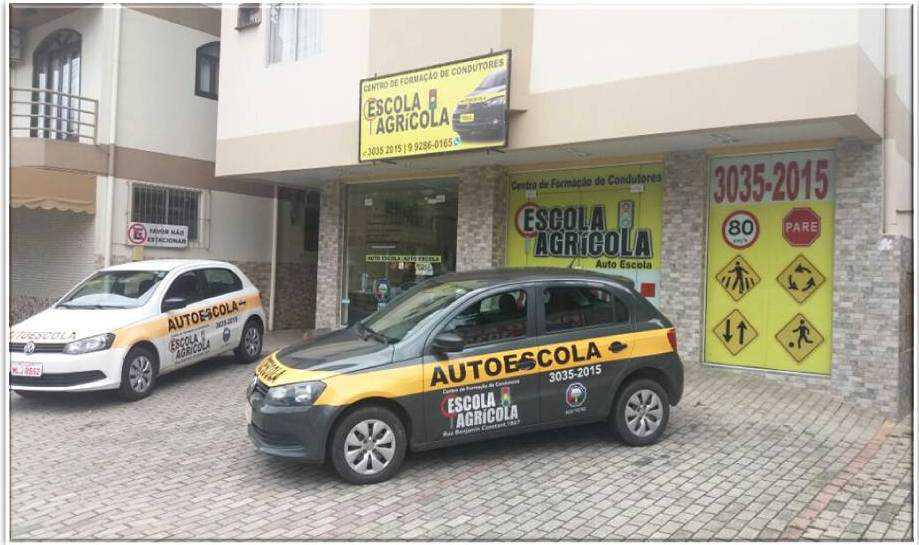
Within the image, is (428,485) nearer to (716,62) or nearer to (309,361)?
(309,361)

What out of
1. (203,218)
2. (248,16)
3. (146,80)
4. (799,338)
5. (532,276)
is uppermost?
(248,16)

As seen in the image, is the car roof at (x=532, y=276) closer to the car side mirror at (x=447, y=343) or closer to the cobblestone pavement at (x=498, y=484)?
the car side mirror at (x=447, y=343)

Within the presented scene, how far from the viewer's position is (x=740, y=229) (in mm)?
9406

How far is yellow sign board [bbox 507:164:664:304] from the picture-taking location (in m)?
10.2

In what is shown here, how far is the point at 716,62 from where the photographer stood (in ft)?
26.2

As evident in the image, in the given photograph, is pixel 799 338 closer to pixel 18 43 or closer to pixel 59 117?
pixel 59 117

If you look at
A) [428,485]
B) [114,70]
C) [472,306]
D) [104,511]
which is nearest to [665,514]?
[428,485]

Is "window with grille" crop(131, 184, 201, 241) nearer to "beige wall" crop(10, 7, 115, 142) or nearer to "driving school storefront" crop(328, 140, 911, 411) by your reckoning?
"beige wall" crop(10, 7, 115, 142)

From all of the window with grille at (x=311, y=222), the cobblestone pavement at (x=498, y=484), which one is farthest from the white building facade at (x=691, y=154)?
the window with grille at (x=311, y=222)

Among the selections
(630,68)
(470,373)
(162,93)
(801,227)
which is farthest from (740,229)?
(162,93)

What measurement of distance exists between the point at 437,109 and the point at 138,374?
5232 mm

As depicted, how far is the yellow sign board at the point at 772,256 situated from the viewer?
871 cm

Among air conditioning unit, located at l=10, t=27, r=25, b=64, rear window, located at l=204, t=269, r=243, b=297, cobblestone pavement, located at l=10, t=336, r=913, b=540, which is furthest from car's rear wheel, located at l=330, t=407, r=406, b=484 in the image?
air conditioning unit, located at l=10, t=27, r=25, b=64

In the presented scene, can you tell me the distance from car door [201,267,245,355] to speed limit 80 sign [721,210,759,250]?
6.93 meters
